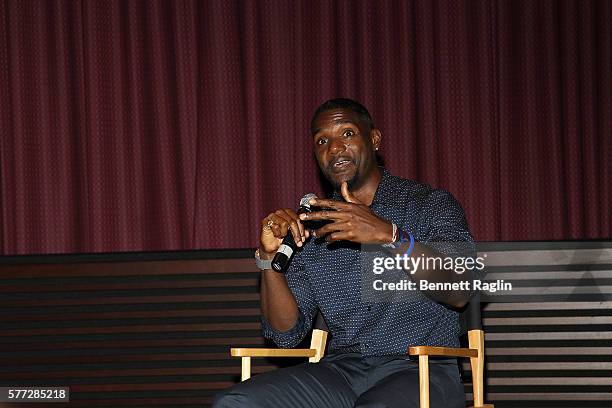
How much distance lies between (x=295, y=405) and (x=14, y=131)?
2.17m

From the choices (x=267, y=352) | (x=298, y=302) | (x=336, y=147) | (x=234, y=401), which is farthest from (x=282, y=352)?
(x=336, y=147)

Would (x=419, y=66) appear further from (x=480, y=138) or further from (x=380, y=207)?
(x=380, y=207)

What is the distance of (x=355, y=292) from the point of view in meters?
Result: 2.65

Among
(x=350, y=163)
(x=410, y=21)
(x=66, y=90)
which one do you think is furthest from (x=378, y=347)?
(x=66, y=90)

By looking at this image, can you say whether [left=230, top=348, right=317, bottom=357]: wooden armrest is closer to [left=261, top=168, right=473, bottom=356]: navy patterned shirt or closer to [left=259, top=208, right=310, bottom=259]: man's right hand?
[left=261, top=168, right=473, bottom=356]: navy patterned shirt

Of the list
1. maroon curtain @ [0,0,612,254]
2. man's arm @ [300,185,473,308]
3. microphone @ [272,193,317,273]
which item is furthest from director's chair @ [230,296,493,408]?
maroon curtain @ [0,0,612,254]

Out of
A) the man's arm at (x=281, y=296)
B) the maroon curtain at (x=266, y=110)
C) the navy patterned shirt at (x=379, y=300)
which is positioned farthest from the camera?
the maroon curtain at (x=266, y=110)

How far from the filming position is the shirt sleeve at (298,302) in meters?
2.77

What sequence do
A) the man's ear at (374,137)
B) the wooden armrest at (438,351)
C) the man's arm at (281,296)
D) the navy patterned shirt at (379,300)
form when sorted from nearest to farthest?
1. the wooden armrest at (438,351)
2. the man's arm at (281,296)
3. the navy patterned shirt at (379,300)
4. the man's ear at (374,137)

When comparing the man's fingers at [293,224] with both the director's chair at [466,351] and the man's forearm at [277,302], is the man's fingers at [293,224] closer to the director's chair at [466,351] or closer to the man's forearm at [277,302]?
the man's forearm at [277,302]

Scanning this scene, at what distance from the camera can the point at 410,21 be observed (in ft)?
12.3

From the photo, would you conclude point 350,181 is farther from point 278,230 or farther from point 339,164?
point 278,230

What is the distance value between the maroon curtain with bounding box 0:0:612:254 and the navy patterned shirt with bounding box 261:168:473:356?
1.02m

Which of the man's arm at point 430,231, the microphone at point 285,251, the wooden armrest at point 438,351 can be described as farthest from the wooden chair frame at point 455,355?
the microphone at point 285,251
